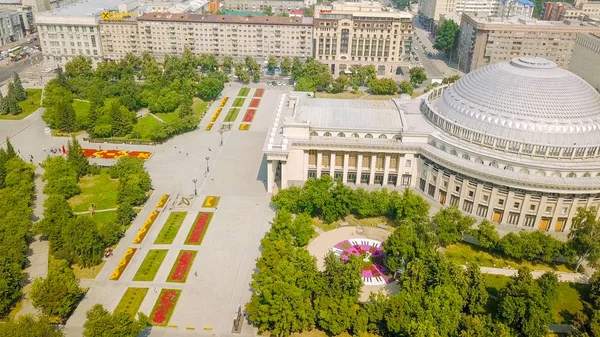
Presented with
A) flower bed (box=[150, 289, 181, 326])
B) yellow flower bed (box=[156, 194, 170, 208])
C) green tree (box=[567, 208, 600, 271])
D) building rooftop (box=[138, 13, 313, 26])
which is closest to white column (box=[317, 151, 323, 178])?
yellow flower bed (box=[156, 194, 170, 208])

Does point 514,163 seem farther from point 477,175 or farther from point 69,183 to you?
point 69,183

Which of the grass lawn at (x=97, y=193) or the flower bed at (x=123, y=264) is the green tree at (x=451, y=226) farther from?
the grass lawn at (x=97, y=193)

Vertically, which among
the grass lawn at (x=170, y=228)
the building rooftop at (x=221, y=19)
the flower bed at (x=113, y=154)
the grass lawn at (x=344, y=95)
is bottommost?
the grass lawn at (x=170, y=228)

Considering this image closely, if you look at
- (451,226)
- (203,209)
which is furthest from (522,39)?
(203,209)

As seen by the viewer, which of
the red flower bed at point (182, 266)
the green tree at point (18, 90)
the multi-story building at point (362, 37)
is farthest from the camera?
the multi-story building at point (362, 37)

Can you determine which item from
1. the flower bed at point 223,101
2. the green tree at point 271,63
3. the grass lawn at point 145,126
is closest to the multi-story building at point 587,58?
the green tree at point 271,63

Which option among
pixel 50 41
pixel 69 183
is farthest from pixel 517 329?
pixel 50 41
